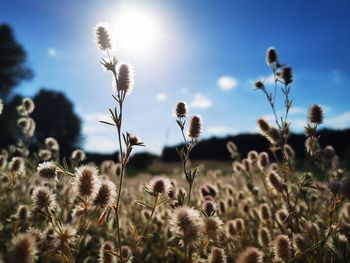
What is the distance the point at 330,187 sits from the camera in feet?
8.41

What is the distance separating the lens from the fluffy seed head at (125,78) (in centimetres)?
237

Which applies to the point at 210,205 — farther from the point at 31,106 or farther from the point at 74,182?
the point at 31,106

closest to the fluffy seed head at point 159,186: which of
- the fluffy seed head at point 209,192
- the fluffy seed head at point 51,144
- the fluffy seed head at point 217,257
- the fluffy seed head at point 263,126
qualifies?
the fluffy seed head at point 217,257

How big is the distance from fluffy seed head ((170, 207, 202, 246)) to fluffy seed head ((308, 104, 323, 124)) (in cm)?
209

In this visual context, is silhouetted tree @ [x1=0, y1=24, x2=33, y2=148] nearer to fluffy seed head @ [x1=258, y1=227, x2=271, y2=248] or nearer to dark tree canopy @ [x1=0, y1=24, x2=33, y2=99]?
dark tree canopy @ [x1=0, y1=24, x2=33, y2=99]

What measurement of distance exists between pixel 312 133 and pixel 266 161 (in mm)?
1296

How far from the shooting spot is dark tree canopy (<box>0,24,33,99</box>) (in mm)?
41438

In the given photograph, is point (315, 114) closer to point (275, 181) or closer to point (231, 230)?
point (275, 181)

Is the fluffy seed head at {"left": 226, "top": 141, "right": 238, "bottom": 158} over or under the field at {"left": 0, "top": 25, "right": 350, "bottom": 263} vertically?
over

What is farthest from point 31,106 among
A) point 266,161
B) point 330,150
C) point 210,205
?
point 330,150

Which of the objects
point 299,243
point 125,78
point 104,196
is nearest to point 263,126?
point 299,243

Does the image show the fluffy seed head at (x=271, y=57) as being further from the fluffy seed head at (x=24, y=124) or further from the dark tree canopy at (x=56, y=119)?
the dark tree canopy at (x=56, y=119)

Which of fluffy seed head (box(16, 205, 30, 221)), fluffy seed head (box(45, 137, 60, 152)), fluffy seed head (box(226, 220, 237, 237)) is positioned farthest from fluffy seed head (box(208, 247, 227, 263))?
fluffy seed head (box(45, 137, 60, 152))

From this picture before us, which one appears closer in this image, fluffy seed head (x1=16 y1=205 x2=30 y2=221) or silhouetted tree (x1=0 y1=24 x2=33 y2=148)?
fluffy seed head (x1=16 y1=205 x2=30 y2=221)
